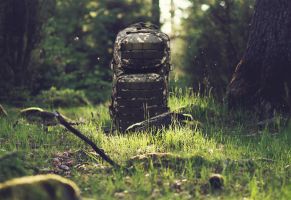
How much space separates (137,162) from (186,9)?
7209 mm

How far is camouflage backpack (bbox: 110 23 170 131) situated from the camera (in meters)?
8.92

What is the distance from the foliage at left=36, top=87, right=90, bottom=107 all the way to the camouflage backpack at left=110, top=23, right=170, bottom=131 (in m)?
4.51

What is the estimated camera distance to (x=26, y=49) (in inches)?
520

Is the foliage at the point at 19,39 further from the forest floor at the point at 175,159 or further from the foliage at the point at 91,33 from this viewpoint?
the forest floor at the point at 175,159

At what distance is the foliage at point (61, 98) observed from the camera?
1358cm

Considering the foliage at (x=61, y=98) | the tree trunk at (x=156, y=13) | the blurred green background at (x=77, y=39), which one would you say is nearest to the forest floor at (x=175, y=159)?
the blurred green background at (x=77, y=39)

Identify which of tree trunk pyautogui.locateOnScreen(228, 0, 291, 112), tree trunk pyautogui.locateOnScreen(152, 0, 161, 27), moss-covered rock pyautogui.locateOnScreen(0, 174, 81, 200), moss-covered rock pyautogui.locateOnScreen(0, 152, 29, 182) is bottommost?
moss-covered rock pyautogui.locateOnScreen(0, 152, 29, 182)

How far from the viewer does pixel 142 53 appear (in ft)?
30.0

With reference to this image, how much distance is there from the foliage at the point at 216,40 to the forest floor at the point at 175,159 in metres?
3.02

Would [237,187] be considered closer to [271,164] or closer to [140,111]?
[271,164]

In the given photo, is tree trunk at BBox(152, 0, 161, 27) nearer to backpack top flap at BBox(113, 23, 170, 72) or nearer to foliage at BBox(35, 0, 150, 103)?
foliage at BBox(35, 0, 150, 103)

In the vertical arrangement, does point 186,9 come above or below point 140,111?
above

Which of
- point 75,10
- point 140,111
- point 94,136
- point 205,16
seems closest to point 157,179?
point 94,136

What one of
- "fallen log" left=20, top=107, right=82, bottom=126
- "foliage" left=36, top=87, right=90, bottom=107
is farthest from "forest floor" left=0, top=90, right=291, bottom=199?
"foliage" left=36, top=87, right=90, bottom=107
